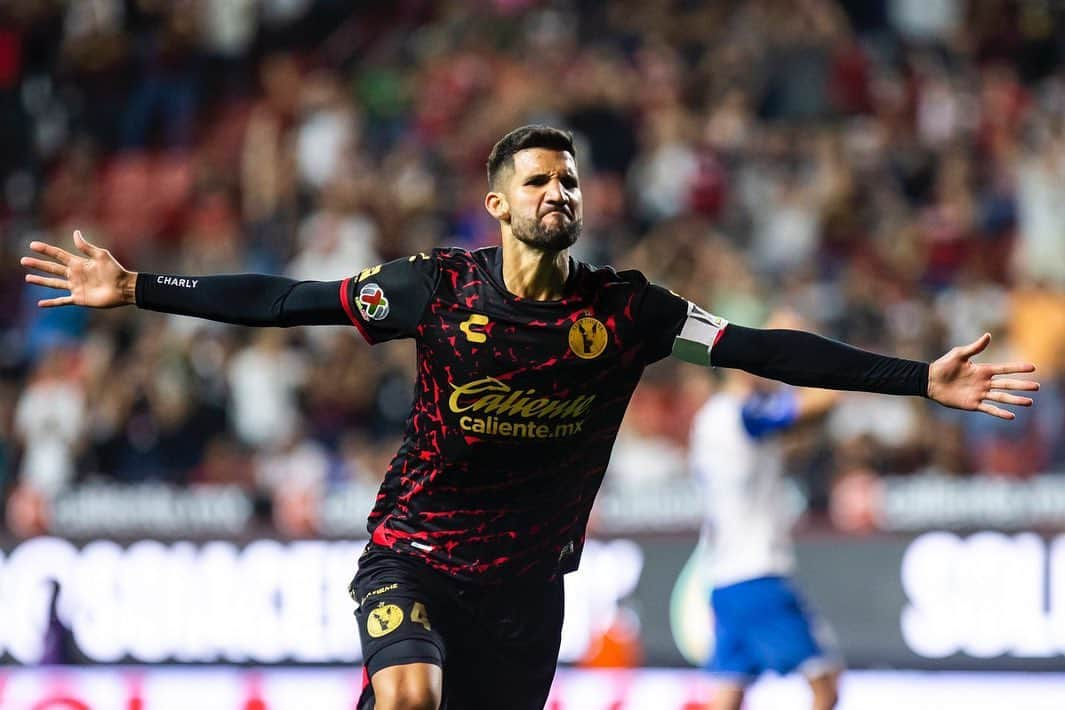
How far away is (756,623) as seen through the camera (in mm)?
8578

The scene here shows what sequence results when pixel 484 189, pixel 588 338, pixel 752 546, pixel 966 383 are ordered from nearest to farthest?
1. pixel 966 383
2. pixel 588 338
3. pixel 752 546
4. pixel 484 189

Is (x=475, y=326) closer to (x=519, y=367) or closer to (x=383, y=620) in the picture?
(x=519, y=367)

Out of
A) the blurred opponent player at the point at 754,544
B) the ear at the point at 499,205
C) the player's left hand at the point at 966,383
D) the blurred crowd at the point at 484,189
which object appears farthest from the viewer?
the blurred crowd at the point at 484,189

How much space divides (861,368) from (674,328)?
628mm

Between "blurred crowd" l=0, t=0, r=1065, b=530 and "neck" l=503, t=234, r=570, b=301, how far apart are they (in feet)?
22.7

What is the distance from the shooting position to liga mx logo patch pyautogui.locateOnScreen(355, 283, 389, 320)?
231 inches

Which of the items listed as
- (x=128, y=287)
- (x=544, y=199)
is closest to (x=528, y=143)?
(x=544, y=199)

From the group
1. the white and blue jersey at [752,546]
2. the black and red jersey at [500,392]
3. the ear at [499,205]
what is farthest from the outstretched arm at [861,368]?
the white and blue jersey at [752,546]

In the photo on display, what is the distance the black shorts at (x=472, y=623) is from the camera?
5.78 m

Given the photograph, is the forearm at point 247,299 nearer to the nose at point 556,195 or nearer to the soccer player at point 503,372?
the soccer player at point 503,372

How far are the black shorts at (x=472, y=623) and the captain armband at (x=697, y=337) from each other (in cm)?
88

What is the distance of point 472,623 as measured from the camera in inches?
233

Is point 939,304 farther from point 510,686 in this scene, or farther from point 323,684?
point 510,686

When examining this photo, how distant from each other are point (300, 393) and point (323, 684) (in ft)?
12.1
